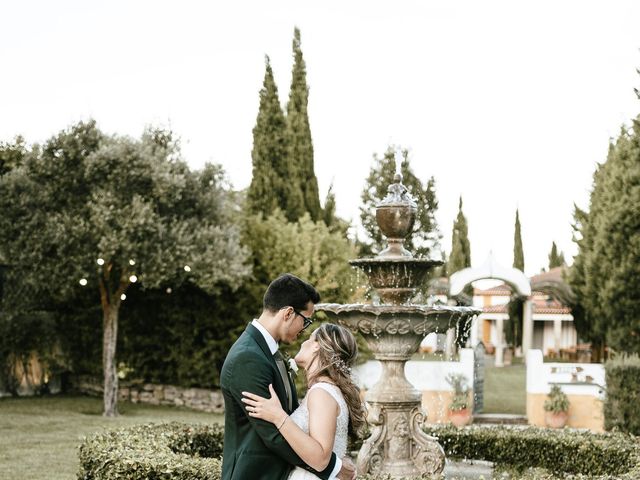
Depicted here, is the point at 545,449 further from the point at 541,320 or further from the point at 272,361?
the point at 541,320

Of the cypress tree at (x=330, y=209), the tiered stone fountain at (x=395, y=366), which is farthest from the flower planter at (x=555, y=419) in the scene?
the cypress tree at (x=330, y=209)

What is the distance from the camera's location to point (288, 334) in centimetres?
380

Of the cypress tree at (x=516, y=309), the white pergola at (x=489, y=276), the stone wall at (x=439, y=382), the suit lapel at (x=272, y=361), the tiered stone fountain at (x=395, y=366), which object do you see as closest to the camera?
the suit lapel at (x=272, y=361)

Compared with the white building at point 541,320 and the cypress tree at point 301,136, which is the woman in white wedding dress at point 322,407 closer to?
the cypress tree at point 301,136

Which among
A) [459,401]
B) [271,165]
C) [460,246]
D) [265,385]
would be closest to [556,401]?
[459,401]

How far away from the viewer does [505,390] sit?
24.3 meters

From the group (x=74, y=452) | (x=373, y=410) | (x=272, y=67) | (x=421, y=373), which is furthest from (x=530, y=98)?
(x=272, y=67)

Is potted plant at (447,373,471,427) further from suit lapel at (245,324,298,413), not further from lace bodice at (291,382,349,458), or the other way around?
suit lapel at (245,324,298,413)

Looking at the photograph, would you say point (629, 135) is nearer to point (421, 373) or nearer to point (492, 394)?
point (492, 394)

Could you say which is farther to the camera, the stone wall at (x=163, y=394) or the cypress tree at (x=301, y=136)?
the cypress tree at (x=301, y=136)

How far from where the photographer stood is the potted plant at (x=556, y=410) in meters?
17.0

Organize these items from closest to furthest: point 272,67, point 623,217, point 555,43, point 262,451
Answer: point 262,451 → point 555,43 → point 623,217 → point 272,67

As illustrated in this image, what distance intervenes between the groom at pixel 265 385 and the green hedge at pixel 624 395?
11554 millimetres

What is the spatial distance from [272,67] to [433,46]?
12617 millimetres
